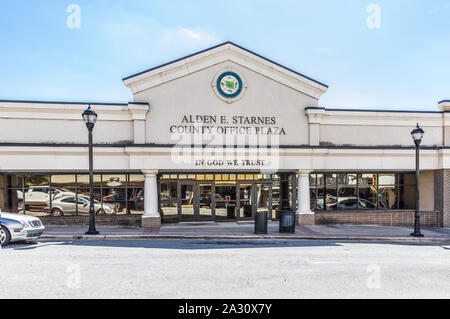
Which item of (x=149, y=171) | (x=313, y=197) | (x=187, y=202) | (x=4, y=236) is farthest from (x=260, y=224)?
(x=4, y=236)

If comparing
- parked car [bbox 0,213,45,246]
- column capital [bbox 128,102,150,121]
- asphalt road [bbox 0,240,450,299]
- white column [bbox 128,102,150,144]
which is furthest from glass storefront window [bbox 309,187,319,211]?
parked car [bbox 0,213,45,246]

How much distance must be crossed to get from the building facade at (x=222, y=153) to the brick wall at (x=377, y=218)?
0.18ft

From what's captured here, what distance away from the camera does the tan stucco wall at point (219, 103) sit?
1379cm

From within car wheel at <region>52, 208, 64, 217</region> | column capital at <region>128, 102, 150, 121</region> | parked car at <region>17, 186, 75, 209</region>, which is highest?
column capital at <region>128, 102, 150, 121</region>

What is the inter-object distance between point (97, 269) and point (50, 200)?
29.6 ft

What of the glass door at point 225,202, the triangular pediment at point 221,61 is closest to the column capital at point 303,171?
the glass door at point 225,202

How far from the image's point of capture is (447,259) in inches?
360

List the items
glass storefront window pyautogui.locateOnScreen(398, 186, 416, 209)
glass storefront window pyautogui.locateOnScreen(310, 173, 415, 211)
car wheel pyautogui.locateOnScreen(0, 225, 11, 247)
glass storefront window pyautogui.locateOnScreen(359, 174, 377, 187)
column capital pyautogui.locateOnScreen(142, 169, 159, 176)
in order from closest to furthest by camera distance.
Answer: car wheel pyautogui.locateOnScreen(0, 225, 11, 247)
column capital pyautogui.locateOnScreen(142, 169, 159, 176)
glass storefront window pyautogui.locateOnScreen(310, 173, 415, 211)
glass storefront window pyautogui.locateOnScreen(359, 174, 377, 187)
glass storefront window pyautogui.locateOnScreen(398, 186, 416, 209)

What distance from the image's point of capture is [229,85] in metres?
14.3

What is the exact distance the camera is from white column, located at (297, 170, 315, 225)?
14742 millimetres

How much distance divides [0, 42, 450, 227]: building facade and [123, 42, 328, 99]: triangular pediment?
0.16 ft

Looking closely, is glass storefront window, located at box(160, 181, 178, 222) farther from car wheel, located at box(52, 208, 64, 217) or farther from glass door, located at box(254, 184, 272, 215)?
car wheel, located at box(52, 208, 64, 217)

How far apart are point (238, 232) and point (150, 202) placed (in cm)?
435
